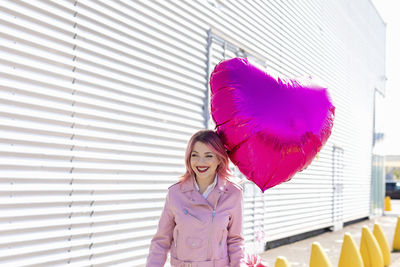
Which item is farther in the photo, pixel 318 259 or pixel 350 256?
pixel 350 256

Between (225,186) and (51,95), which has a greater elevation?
(51,95)

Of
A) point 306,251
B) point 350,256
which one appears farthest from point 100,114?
point 306,251

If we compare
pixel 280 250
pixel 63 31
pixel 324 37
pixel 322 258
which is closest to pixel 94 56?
pixel 63 31

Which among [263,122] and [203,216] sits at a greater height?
[263,122]

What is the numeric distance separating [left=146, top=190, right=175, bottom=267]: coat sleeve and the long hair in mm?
233

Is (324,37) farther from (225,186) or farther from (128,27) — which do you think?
(225,186)

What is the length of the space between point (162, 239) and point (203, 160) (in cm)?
52

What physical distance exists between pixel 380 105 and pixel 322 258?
16.5 m

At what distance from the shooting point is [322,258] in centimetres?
546

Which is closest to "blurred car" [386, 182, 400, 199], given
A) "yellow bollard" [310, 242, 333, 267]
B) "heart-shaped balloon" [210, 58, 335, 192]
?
"yellow bollard" [310, 242, 333, 267]

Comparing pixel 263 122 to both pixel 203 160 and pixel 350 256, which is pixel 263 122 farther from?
pixel 350 256

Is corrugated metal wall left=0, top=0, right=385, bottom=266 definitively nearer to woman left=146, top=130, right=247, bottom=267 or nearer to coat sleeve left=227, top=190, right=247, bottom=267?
woman left=146, top=130, right=247, bottom=267

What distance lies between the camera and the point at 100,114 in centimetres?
Answer: 478

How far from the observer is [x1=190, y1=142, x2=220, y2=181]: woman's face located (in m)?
2.80
